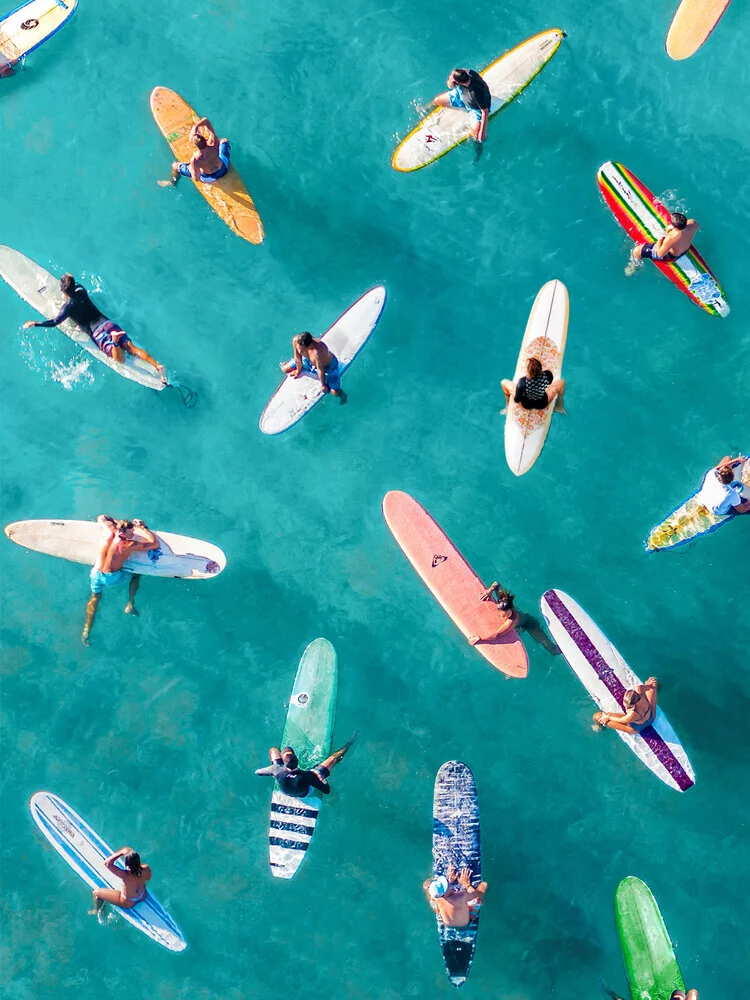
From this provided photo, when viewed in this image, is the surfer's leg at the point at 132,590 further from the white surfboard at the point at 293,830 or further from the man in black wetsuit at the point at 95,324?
the white surfboard at the point at 293,830

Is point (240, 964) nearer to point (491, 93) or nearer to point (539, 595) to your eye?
point (539, 595)

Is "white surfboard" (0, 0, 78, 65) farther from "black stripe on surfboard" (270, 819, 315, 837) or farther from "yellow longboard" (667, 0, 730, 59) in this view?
"black stripe on surfboard" (270, 819, 315, 837)

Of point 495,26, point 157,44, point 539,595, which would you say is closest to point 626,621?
point 539,595

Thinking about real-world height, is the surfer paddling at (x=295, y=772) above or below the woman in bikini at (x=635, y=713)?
below

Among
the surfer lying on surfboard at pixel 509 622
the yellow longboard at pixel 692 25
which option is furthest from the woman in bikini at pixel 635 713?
the yellow longboard at pixel 692 25

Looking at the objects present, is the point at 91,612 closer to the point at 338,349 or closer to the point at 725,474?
the point at 338,349
